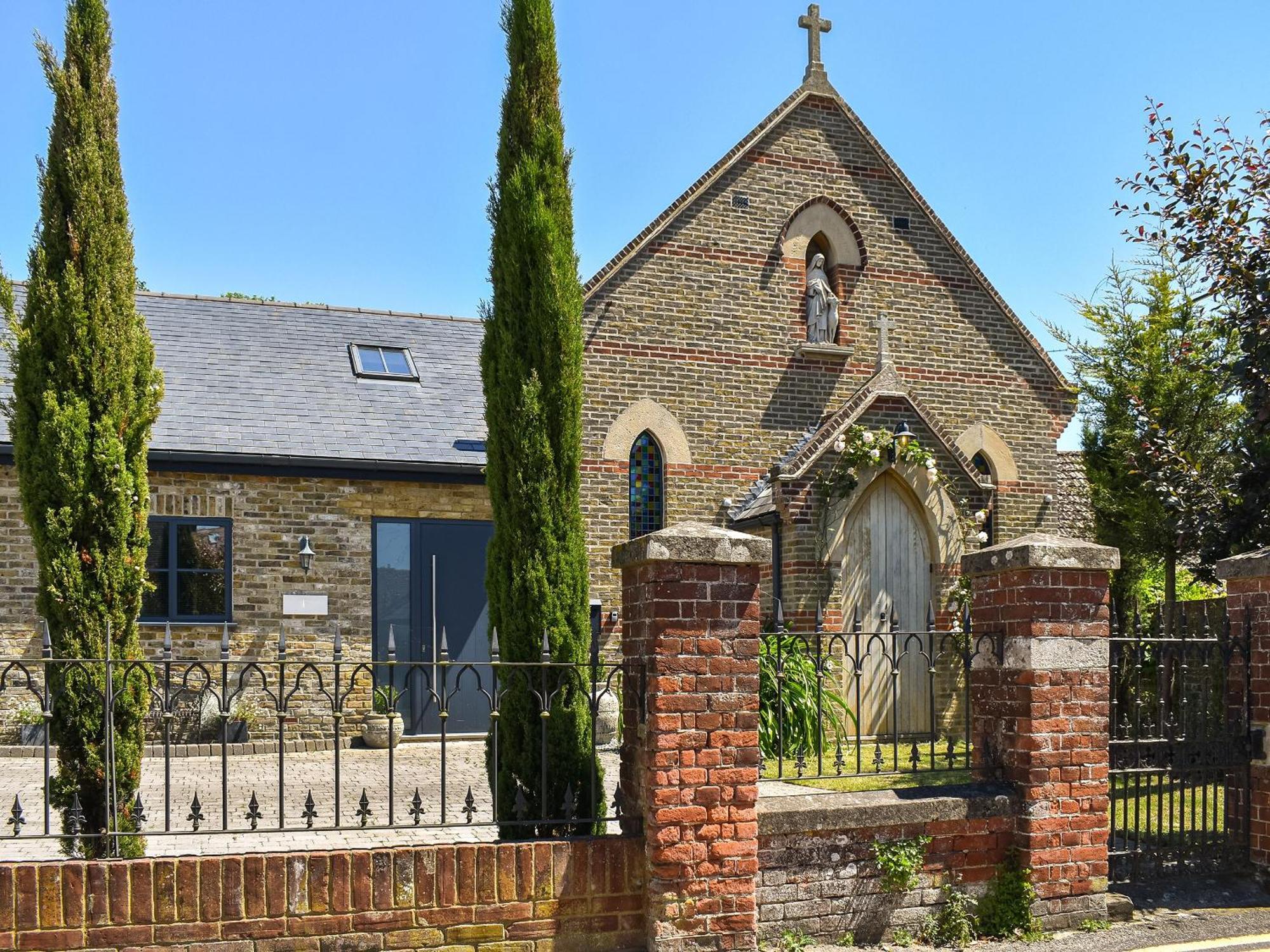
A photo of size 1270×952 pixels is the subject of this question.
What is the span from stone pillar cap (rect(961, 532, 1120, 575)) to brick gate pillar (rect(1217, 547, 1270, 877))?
1.17 metres

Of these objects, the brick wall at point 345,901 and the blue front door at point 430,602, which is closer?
the brick wall at point 345,901

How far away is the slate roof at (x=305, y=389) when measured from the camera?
1384cm

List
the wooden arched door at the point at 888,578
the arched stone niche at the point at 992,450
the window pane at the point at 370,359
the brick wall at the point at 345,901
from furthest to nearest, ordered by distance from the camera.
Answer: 1. the window pane at the point at 370,359
2. the arched stone niche at the point at 992,450
3. the wooden arched door at the point at 888,578
4. the brick wall at the point at 345,901

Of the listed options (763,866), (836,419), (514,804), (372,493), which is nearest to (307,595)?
(372,493)

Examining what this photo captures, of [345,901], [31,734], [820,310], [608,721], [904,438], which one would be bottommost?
[31,734]

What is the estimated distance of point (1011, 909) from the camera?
6.28 metres

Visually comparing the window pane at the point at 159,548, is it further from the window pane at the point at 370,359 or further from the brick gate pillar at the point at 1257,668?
the brick gate pillar at the point at 1257,668

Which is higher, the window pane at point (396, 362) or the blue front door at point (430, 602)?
the window pane at point (396, 362)

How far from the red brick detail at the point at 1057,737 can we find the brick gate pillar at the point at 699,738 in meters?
1.62

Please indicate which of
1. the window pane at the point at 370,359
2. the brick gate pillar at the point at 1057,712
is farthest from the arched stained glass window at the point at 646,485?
the brick gate pillar at the point at 1057,712

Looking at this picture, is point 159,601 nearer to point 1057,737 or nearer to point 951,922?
point 951,922

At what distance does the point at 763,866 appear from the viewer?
5.89m

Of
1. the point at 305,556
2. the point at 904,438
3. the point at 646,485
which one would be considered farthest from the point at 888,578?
the point at 305,556

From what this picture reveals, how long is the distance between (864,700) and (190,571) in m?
8.19
